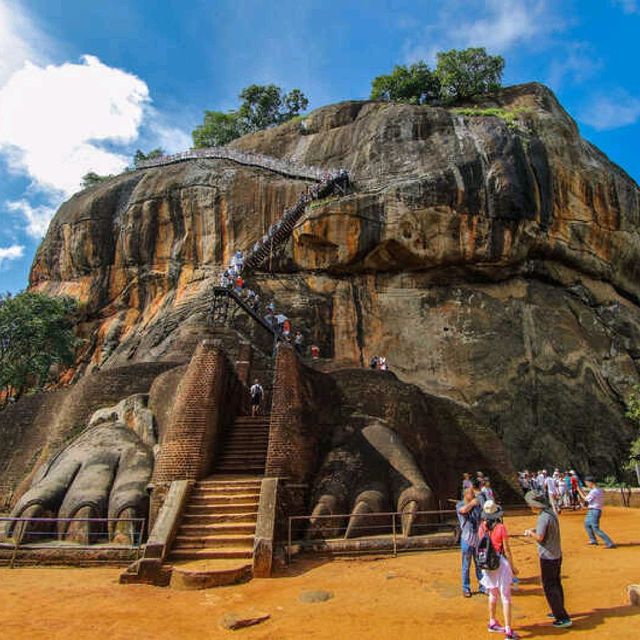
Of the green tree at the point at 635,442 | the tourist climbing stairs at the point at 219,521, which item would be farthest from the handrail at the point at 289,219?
the tourist climbing stairs at the point at 219,521

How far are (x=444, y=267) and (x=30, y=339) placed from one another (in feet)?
67.8

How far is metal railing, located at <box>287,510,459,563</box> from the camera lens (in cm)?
895

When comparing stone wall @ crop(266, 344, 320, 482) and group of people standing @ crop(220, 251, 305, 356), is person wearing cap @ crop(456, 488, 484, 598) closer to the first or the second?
stone wall @ crop(266, 344, 320, 482)

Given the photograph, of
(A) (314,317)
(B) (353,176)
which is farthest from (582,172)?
(A) (314,317)

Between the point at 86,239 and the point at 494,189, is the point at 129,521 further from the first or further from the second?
the point at 86,239

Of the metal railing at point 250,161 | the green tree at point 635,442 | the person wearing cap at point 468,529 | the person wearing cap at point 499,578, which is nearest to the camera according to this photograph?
the person wearing cap at point 499,578

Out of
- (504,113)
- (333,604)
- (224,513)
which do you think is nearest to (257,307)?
(224,513)

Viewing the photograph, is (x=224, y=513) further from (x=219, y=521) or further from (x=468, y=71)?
(x=468, y=71)

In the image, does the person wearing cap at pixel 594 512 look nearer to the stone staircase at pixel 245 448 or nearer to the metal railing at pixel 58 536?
the stone staircase at pixel 245 448

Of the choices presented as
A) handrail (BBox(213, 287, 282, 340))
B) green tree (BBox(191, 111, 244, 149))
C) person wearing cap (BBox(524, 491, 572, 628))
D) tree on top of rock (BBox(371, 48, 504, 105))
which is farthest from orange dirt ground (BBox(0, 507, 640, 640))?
green tree (BBox(191, 111, 244, 149))

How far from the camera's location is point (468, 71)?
120 feet

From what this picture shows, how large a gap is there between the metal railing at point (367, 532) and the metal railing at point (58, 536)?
265 centimetres

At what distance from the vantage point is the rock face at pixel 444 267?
958 inches

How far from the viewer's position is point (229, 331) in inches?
808
